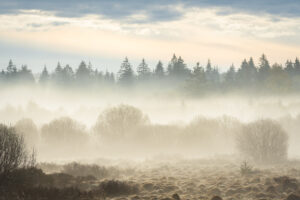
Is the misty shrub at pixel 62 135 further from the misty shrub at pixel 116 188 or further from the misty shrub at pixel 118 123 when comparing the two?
the misty shrub at pixel 116 188

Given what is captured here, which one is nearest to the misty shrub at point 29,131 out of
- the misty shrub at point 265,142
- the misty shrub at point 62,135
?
the misty shrub at point 62,135

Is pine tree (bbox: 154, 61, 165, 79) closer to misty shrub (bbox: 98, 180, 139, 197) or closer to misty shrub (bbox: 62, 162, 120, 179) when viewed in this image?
misty shrub (bbox: 62, 162, 120, 179)

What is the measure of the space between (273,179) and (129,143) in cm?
3145

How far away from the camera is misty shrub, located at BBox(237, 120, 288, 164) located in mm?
32500

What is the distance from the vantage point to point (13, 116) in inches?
2950

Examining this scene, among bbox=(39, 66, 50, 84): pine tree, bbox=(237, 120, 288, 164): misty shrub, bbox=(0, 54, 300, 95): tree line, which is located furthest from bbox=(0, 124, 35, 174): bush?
bbox=(39, 66, 50, 84): pine tree

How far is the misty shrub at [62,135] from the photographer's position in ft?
153

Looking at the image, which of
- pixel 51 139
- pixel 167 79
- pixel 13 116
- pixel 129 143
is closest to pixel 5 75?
pixel 13 116

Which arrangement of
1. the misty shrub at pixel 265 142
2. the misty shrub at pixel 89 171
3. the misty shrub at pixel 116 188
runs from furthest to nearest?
1. the misty shrub at pixel 265 142
2. the misty shrub at pixel 89 171
3. the misty shrub at pixel 116 188

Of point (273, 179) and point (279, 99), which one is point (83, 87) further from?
point (273, 179)

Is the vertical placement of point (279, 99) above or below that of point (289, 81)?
below

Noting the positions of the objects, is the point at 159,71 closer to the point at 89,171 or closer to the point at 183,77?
the point at 183,77

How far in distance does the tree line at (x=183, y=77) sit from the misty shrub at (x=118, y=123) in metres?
30.4

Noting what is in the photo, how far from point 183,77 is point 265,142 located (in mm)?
58417
